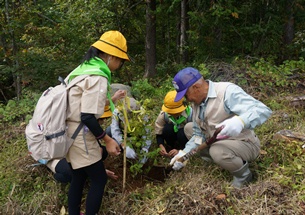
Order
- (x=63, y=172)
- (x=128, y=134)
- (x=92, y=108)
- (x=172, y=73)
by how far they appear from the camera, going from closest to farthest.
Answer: (x=92, y=108), (x=63, y=172), (x=128, y=134), (x=172, y=73)

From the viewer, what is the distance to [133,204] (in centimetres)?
263

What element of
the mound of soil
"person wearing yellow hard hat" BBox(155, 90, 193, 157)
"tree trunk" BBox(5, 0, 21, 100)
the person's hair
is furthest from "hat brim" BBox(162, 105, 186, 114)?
"tree trunk" BBox(5, 0, 21, 100)

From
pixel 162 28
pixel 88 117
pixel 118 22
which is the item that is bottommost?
pixel 162 28

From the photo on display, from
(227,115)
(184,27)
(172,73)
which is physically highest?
(227,115)

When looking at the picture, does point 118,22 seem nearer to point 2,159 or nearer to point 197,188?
point 2,159

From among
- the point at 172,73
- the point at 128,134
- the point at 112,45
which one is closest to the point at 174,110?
the point at 128,134

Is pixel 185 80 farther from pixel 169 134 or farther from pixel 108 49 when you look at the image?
pixel 169 134

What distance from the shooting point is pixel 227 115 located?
2.43m

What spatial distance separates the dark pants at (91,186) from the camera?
226 centimetres

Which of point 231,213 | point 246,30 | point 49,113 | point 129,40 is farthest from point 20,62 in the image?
point 231,213

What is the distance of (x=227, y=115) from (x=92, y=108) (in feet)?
3.74

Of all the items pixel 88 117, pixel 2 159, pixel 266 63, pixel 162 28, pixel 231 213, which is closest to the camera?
pixel 88 117

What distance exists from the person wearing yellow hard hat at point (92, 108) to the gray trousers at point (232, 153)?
0.90 m

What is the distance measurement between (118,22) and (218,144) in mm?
5534
